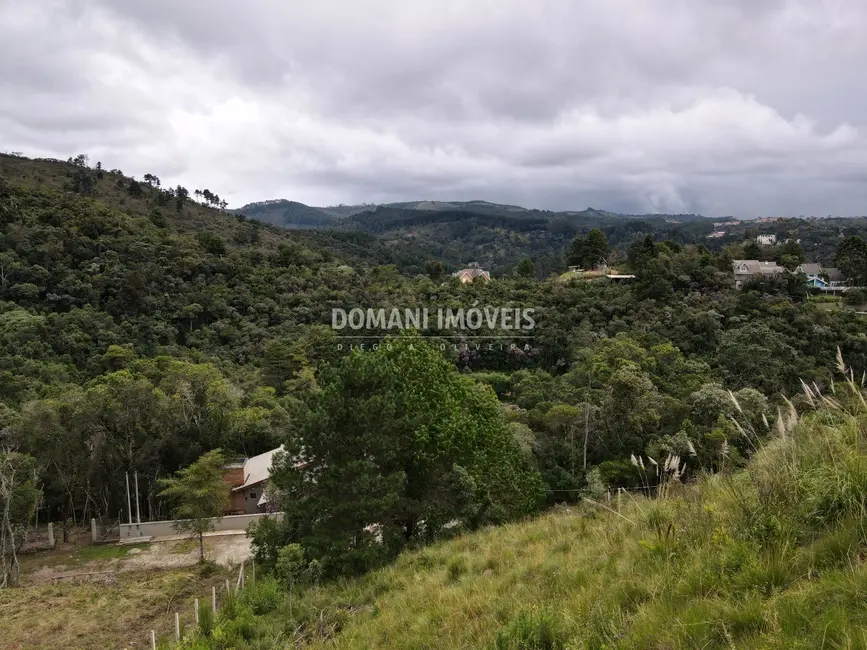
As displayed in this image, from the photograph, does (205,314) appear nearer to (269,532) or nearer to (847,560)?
(269,532)

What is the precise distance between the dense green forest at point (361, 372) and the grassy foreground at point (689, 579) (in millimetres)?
619

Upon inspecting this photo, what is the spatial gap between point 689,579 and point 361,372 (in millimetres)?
6411

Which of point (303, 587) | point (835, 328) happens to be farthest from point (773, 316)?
point (303, 587)

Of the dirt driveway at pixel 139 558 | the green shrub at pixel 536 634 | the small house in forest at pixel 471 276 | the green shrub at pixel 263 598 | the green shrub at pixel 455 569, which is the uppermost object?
the small house in forest at pixel 471 276

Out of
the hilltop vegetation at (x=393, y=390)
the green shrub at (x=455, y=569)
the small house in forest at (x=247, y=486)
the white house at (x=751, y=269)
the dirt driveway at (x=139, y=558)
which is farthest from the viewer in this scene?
the white house at (x=751, y=269)

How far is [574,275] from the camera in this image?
39.6 metres

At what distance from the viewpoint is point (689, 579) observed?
8.93 feet

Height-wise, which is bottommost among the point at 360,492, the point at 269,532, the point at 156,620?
the point at 156,620

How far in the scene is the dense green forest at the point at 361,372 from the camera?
341 inches

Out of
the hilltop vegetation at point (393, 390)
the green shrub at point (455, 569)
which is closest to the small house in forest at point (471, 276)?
the hilltop vegetation at point (393, 390)

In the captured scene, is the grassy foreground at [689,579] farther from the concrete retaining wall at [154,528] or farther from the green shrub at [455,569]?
the concrete retaining wall at [154,528]

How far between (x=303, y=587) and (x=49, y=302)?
34020 mm

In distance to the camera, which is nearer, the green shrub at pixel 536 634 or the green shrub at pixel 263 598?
the green shrub at pixel 536 634

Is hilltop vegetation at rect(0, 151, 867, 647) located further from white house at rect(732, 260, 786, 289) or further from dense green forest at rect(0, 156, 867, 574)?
white house at rect(732, 260, 786, 289)
